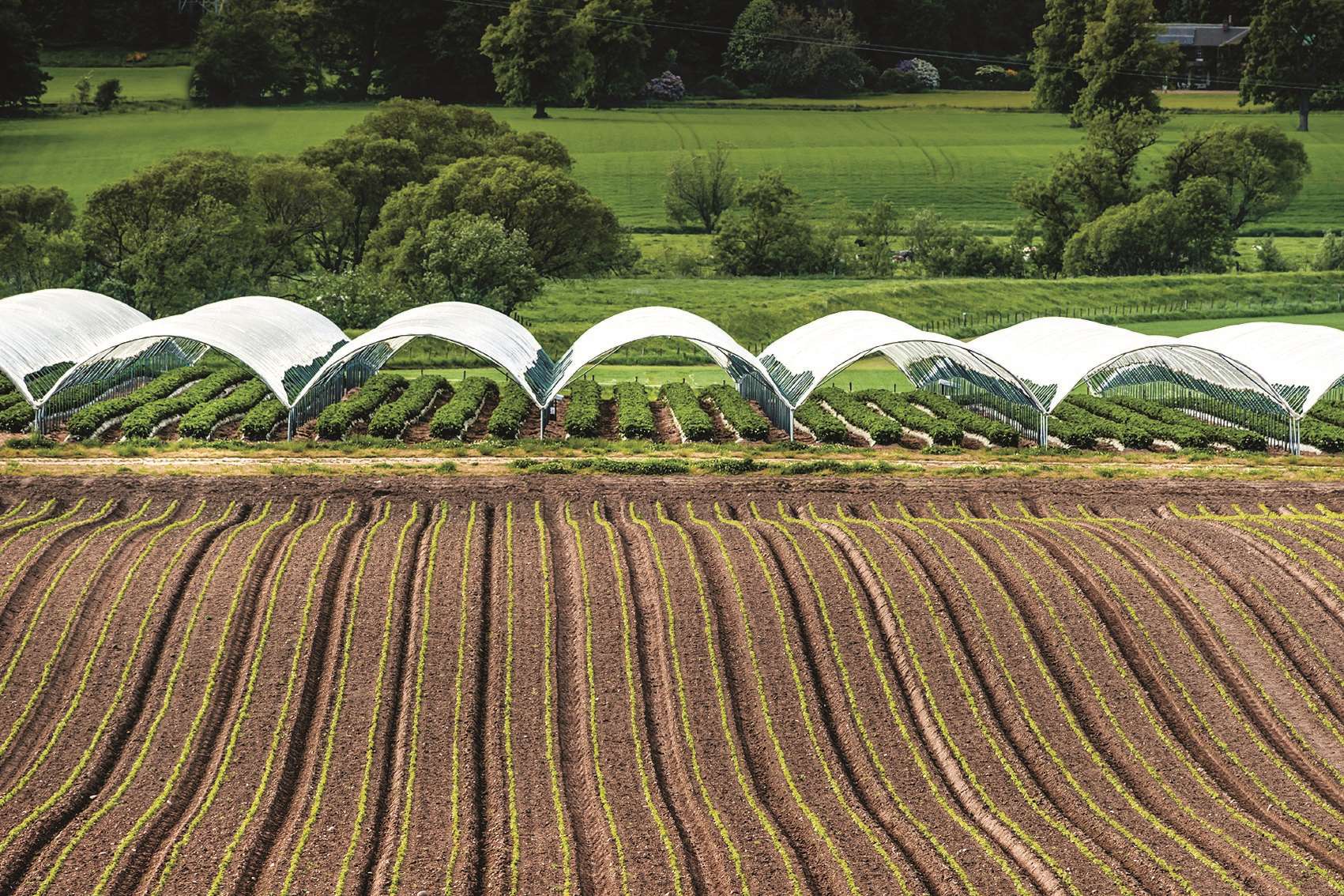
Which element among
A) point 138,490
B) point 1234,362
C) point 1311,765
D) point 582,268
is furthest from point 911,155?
point 1311,765

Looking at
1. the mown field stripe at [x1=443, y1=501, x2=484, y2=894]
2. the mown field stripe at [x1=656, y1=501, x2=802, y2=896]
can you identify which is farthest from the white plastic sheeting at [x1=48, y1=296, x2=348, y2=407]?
the mown field stripe at [x1=656, y1=501, x2=802, y2=896]

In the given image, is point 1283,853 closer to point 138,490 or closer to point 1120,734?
point 1120,734

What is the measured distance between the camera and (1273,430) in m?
45.3

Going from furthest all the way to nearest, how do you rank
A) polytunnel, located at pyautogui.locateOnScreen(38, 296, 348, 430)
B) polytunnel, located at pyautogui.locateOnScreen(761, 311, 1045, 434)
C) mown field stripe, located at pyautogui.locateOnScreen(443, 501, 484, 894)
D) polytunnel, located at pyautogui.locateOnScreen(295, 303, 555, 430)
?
polytunnel, located at pyautogui.locateOnScreen(295, 303, 555, 430) → polytunnel, located at pyautogui.locateOnScreen(761, 311, 1045, 434) → polytunnel, located at pyautogui.locateOnScreen(38, 296, 348, 430) → mown field stripe, located at pyautogui.locateOnScreen(443, 501, 484, 894)

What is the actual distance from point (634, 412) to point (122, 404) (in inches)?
637

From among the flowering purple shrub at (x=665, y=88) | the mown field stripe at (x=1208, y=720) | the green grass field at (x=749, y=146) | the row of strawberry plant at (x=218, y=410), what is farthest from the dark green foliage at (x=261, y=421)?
the flowering purple shrub at (x=665, y=88)

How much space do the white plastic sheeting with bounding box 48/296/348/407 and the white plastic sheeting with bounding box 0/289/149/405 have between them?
2.98 ft

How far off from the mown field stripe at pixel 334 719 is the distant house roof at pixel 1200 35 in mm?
117840

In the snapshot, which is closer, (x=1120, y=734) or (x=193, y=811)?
(x=193, y=811)

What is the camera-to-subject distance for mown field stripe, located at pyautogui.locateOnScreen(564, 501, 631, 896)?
844 inches

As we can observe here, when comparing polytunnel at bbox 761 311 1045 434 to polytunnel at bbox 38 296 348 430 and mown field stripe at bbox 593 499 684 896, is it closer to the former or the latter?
mown field stripe at bbox 593 499 684 896

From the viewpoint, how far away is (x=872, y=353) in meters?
49.4

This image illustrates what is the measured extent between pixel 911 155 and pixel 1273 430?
6935 cm

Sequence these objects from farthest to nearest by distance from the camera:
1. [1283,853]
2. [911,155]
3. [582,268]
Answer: [911,155] < [582,268] < [1283,853]
